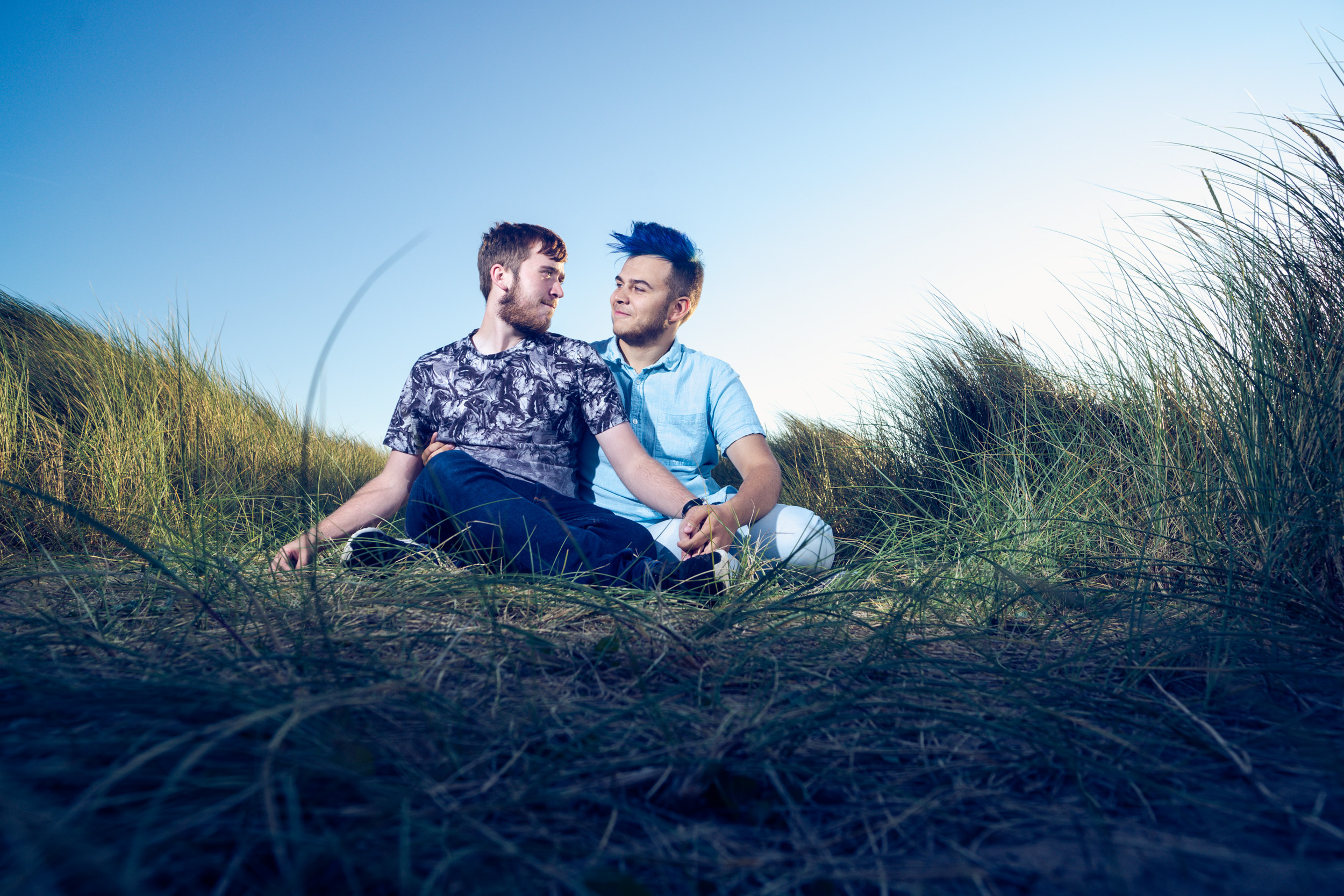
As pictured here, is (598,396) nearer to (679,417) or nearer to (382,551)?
(679,417)

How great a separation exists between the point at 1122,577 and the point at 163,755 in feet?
6.08

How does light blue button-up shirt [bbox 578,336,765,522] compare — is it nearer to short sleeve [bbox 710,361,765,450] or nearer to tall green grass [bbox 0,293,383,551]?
short sleeve [bbox 710,361,765,450]

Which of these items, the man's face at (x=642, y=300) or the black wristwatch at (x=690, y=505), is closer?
the black wristwatch at (x=690, y=505)

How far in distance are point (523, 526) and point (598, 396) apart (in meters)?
0.65

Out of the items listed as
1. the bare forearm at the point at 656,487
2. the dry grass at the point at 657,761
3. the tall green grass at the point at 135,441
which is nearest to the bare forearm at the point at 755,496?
the bare forearm at the point at 656,487

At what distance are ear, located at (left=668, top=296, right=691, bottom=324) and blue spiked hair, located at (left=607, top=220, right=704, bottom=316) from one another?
1 cm

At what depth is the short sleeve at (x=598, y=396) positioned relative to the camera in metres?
2.55

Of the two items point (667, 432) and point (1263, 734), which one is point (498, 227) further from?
point (1263, 734)

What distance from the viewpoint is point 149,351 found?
3.65 metres

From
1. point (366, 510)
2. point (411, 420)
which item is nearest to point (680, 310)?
point (411, 420)

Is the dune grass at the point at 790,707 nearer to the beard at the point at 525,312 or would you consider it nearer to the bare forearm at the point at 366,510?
the bare forearm at the point at 366,510

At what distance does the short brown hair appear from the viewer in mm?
2713

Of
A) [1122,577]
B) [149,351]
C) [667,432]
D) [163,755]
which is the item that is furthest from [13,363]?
[1122,577]

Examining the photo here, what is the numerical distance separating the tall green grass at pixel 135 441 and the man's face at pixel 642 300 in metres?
1.20
